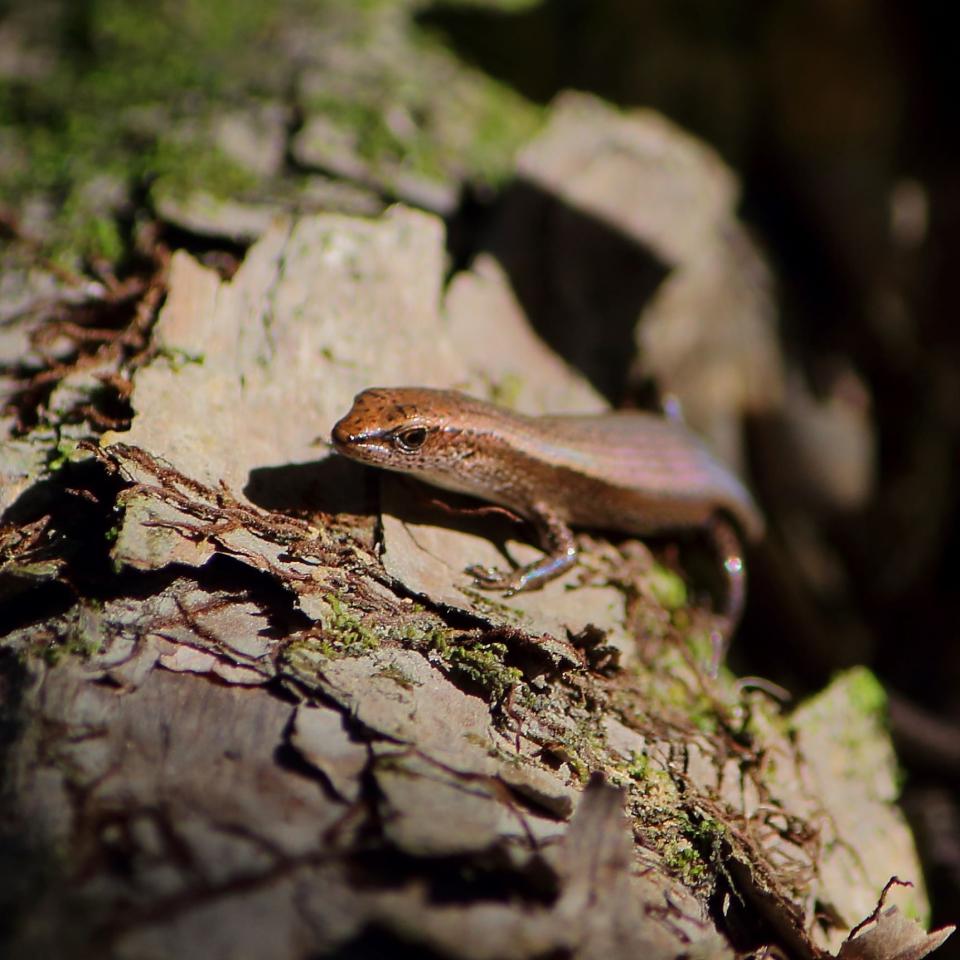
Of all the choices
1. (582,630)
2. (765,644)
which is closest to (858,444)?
(765,644)

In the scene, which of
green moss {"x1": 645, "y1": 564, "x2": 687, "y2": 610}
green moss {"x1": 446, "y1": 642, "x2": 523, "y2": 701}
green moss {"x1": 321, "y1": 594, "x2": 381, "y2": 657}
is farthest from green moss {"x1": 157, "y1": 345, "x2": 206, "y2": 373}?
green moss {"x1": 645, "y1": 564, "x2": 687, "y2": 610}

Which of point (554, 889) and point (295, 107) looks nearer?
point (554, 889)

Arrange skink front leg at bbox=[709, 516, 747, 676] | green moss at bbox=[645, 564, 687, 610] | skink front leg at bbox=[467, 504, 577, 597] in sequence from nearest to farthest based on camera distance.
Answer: skink front leg at bbox=[467, 504, 577, 597] < green moss at bbox=[645, 564, 687, 610] < skink front leg at bbox=[709, 516, 747, 676]

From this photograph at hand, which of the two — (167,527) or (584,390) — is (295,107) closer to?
(584,390)

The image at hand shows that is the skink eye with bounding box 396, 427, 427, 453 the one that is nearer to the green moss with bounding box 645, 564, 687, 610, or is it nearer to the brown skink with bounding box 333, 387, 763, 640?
the brown skink with bounding box 333, 387, 763, 640

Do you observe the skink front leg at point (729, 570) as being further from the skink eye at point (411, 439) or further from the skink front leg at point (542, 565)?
the skink eye at point (411, 439)

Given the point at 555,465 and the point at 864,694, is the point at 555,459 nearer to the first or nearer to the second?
the point at 555,465

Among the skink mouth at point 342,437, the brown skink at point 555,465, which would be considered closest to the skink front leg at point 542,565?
the brown skink at point 555,465

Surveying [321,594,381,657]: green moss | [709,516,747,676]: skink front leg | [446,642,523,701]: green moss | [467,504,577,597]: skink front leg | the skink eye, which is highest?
the skink eye
